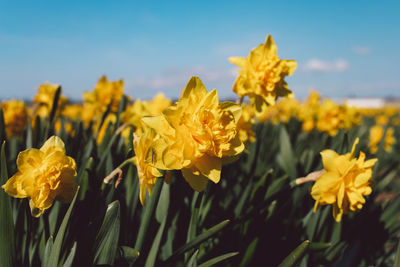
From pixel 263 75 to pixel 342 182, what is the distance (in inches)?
25.7

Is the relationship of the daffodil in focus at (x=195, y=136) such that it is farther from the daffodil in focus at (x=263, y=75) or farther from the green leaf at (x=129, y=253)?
the daffodil in focus at (x=263, y=75)

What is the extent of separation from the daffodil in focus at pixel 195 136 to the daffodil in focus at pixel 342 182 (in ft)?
1.63

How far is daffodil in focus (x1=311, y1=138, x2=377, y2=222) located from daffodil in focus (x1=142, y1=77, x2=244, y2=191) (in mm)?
496

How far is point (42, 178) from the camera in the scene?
3.07 feet

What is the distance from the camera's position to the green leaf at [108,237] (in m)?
0.92

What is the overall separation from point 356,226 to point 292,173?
1.66 feet

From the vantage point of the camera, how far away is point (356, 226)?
6.11ft

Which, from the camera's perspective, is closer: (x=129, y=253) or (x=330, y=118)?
(x=129, y=253)

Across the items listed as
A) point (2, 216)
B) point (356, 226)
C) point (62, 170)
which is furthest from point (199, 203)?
point (356, 226)

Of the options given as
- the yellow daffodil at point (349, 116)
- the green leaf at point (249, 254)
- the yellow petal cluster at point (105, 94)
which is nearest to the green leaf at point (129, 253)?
the green leaf at point (249, 254)

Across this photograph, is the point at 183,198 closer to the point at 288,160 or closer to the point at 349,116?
the point at 288,160

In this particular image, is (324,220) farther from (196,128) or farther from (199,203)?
(196,128)

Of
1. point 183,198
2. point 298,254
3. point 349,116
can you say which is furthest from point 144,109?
point 349,116

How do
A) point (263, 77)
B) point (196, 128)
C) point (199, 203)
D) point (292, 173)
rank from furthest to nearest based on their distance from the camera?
point (292, 173), point (263, 77), point (199, 203), point (196, 128)
